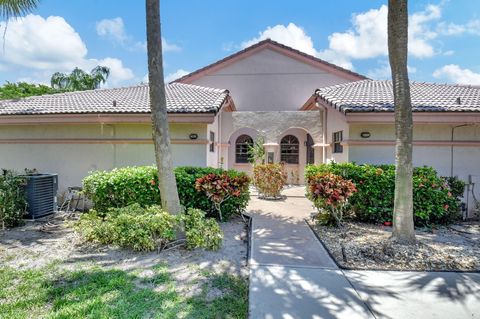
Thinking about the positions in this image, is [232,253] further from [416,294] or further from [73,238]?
[73,238]

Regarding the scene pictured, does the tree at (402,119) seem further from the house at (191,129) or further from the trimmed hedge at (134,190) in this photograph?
the trimmed hedge at (134,190)

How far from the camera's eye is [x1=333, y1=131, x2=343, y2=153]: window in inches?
425

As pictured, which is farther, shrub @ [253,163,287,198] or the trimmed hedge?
shrub @ [253,163,287,198]

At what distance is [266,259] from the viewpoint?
215 inches

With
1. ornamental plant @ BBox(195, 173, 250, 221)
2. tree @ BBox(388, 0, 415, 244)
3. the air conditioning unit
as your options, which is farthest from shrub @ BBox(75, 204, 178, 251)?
tree @ BBox(388, 0, 415, 244)

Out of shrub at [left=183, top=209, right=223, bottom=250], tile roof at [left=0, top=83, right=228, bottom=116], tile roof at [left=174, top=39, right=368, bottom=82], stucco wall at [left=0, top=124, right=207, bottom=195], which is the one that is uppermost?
tile roof at [left=174, top=39, right=368, bottom=82]

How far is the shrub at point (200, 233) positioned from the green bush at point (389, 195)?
4.30 m

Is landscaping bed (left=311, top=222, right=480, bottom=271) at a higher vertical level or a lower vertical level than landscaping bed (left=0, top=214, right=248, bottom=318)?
higher

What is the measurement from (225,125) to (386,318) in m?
11.8

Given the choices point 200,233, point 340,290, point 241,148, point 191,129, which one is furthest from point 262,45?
point 340,290

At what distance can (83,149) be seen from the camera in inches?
410

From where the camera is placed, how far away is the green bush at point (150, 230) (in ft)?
18.5

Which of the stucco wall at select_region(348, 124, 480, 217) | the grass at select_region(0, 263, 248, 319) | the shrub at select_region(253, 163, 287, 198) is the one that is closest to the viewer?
the grass at select_region(0, 263, 248, 319)

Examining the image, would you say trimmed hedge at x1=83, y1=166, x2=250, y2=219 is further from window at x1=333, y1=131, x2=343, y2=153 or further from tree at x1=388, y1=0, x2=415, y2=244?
window at x1=333, y1=131, x2=343, y2=153
